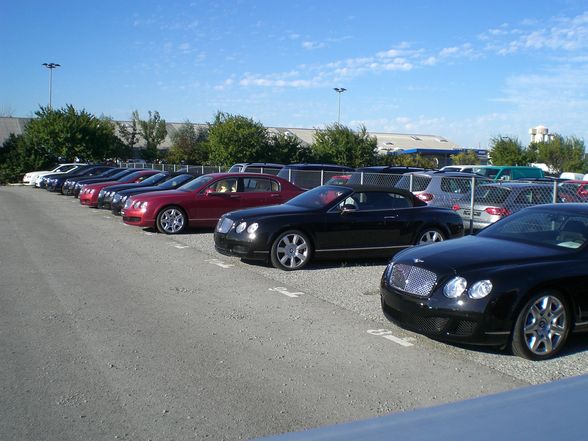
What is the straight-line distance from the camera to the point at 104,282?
29.9ft

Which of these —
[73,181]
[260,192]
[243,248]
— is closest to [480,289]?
[243,248]

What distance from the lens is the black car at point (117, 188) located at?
19.9 meters

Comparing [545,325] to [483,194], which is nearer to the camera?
[545,325]

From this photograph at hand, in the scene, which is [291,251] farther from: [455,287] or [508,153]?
[508,153]

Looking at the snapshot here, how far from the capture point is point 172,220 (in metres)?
15.2

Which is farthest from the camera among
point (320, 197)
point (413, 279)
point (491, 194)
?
point (491, 194)

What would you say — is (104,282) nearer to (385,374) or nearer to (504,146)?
(385,374)

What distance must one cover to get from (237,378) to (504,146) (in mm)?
48186

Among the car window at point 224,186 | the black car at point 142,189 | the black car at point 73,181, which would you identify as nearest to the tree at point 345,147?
the black car at point 73,181

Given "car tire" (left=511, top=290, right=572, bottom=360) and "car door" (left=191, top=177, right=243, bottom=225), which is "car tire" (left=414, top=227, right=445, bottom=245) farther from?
"car door" (left=191, top=177, right=243, bottom=225)

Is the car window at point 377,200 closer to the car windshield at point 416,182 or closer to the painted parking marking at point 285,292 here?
the painted parking marking at point 285,292

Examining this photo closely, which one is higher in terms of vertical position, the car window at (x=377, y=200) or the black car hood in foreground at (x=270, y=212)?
the car window at (x=377, y=200)

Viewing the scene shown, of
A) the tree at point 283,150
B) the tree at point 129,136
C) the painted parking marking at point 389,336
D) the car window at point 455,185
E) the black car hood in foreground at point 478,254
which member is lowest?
the painted parking marking at point 389,336

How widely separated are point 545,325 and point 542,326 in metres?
0.04
